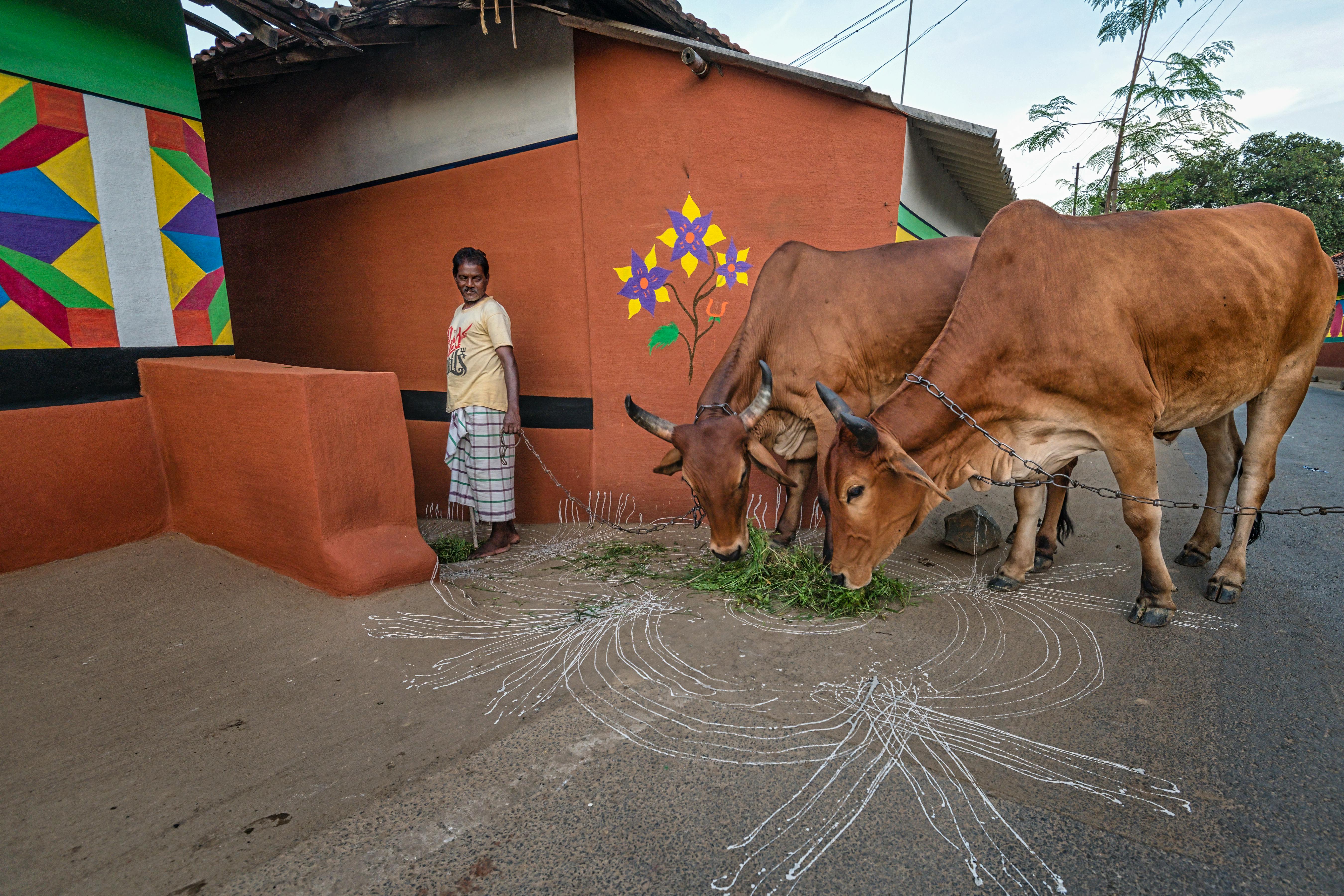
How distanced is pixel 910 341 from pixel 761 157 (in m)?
1.68

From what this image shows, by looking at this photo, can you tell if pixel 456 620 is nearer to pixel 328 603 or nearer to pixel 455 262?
pixel 328 603

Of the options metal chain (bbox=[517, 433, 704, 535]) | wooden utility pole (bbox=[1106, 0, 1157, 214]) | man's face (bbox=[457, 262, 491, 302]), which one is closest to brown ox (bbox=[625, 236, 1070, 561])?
metal chain (bbox=[517, 433, 704, 535])

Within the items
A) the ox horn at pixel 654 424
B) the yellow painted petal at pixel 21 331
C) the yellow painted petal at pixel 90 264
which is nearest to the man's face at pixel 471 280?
the ox horn at pixel 654 424

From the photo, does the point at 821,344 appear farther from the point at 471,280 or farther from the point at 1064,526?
the point at 471,280

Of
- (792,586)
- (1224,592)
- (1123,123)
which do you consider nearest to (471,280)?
(792,586)

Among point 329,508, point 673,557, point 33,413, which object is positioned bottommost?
point 673,557

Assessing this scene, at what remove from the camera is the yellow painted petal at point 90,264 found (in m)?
3.42

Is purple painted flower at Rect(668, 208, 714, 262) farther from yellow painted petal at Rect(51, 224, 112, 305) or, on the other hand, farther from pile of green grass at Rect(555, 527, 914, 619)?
yellow painted petal at Rect(51, 224, 112, 305)

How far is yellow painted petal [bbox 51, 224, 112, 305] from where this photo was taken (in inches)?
135

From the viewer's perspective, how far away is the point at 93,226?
3516 millimetres

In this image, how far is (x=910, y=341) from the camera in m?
3.87

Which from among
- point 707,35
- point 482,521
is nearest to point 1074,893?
point 482,521

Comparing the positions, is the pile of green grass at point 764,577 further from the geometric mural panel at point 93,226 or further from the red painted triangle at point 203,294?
the geometric mural panel at point 93,226

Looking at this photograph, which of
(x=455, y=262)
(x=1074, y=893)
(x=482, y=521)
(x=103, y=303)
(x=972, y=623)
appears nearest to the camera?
(x=1074, y=893)
